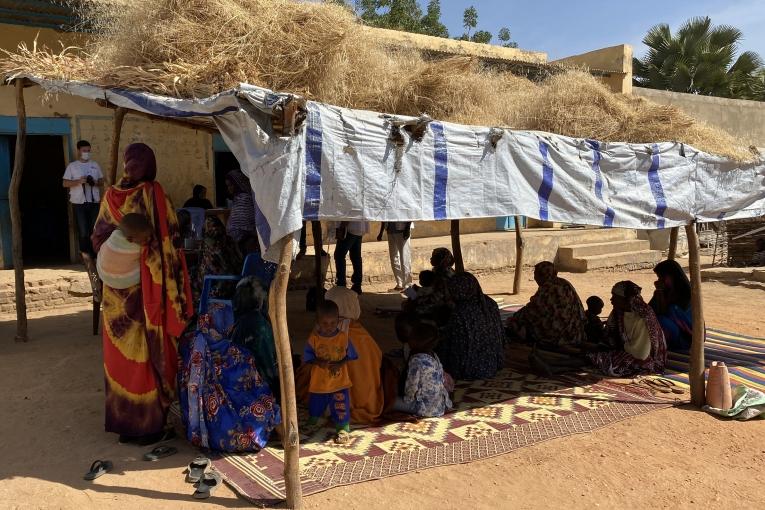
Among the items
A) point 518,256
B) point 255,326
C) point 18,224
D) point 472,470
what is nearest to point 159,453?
point 255,326

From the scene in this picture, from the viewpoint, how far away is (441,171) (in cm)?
384

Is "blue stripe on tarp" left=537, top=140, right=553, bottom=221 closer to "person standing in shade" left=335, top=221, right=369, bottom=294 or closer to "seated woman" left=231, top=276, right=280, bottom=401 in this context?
"seated woman" left=231, top=276, right=280, bottom=401

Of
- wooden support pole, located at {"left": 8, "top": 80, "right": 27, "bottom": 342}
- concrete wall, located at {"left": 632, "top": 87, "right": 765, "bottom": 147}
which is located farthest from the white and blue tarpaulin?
concrete wall, located at {"left": 632, "top": 87, "right": 765, "bottom": 147}

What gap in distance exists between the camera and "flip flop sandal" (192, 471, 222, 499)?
3.29 m

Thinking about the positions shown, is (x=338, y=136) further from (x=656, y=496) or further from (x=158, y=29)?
(x=656, y=496)

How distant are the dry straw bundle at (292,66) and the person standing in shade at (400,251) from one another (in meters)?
4.62

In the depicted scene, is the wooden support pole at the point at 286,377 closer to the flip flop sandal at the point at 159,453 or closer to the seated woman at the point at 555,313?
the flip flop sandal at the point at 159,453

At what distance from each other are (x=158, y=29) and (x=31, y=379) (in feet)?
11.2

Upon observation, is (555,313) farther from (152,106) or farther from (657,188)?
(152,106)

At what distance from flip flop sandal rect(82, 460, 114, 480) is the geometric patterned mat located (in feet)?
2.07

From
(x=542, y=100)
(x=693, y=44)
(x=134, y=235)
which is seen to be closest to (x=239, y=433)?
(x=134, y=235)

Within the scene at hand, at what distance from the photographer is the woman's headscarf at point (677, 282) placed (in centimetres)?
589

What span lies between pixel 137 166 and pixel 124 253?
A: 0.56 m

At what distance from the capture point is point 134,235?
3.69 metres
